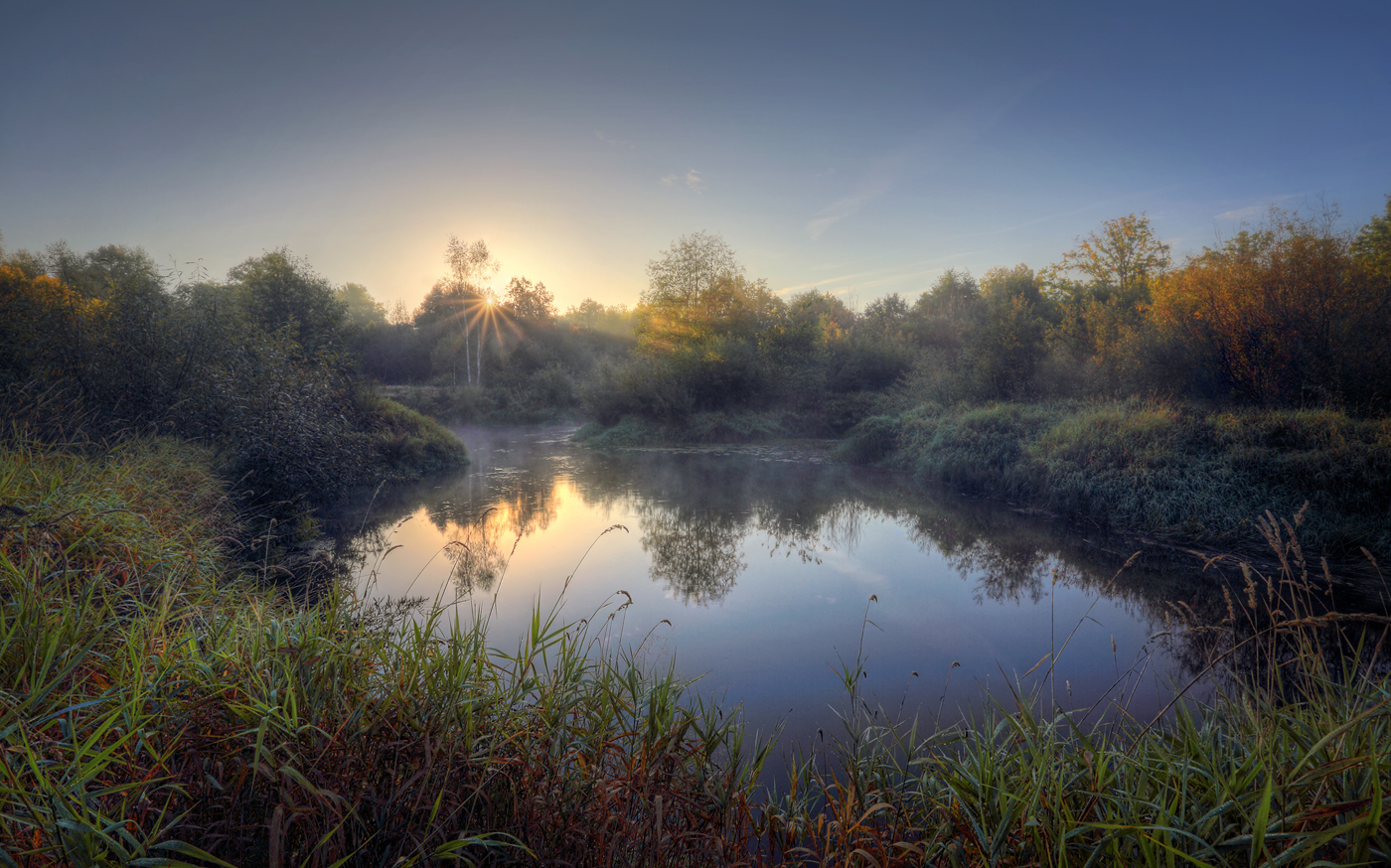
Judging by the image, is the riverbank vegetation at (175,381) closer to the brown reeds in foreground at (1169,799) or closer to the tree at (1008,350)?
the brown reeds in foreground at (1169,799)

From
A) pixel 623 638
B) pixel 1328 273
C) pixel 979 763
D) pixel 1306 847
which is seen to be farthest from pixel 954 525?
pixel 1328 273

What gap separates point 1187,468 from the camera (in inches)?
334

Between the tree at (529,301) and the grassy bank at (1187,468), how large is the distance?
29.9 metres

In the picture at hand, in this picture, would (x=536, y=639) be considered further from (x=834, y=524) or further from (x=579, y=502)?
(x=579, y=502)

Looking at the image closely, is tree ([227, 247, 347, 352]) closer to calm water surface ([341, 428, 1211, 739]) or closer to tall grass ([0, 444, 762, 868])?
calm water surface ([341, 428, 1211, 739])

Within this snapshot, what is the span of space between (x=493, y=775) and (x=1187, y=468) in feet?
34.6

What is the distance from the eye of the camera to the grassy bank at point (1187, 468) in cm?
700

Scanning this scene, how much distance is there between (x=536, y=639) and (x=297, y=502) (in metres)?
8.16

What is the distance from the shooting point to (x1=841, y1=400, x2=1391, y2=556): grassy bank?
7004 mm

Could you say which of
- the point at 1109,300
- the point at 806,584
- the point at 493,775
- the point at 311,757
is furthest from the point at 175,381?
the point at 1109,300

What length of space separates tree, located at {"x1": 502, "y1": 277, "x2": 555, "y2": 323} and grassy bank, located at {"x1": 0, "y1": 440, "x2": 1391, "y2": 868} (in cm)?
3456

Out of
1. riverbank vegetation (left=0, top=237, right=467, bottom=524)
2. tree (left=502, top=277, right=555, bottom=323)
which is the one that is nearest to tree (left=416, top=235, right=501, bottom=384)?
tree (left=502, top=277, right=555, bottom=323)

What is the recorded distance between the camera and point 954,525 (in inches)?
371

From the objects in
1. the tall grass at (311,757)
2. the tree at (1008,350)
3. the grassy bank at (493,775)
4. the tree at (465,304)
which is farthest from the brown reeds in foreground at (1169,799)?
the tree at (465,304)
